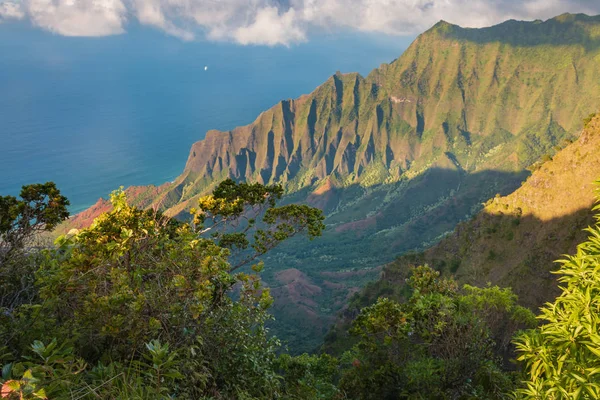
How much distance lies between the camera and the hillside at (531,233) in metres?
45.6

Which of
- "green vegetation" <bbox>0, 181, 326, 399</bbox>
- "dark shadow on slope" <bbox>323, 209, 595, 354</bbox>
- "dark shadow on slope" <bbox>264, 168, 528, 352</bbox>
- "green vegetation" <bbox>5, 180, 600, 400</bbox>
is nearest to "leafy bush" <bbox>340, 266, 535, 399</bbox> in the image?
"green vegetation" <bbox>5, 180, 600, 400</bbox>

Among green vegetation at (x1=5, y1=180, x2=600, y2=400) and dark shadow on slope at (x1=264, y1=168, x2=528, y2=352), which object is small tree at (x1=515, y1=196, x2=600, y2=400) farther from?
dark shadow on slope at (x1=264, y1=168, x2=528, y2=352)

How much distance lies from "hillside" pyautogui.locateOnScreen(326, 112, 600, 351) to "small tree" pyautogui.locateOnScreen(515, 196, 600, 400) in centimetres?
4282

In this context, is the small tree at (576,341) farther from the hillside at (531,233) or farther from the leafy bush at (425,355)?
the hillside at (531,233)

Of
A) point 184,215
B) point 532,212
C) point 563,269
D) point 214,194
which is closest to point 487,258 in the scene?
point 532,212

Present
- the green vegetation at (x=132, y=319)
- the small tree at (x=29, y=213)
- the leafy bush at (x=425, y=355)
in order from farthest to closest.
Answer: the leafy bush at (x=425, y=355) → the small tree at (x=29, y=213) → the green vegetation at (x=132, y=319)

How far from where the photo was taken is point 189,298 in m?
6.75

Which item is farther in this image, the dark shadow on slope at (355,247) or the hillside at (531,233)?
the dark shadow on slope at (355,247)

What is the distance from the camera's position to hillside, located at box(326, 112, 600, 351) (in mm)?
45594

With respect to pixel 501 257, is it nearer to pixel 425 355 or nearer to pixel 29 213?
pixel 425 355

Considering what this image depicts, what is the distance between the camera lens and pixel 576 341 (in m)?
5.18

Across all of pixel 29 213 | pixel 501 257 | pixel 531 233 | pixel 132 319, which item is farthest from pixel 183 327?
pixel 501 257

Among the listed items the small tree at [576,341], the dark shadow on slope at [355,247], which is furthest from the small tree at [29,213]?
the dark shadow on slope at [355,247]

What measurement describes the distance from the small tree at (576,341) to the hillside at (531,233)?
42818 millimetres
